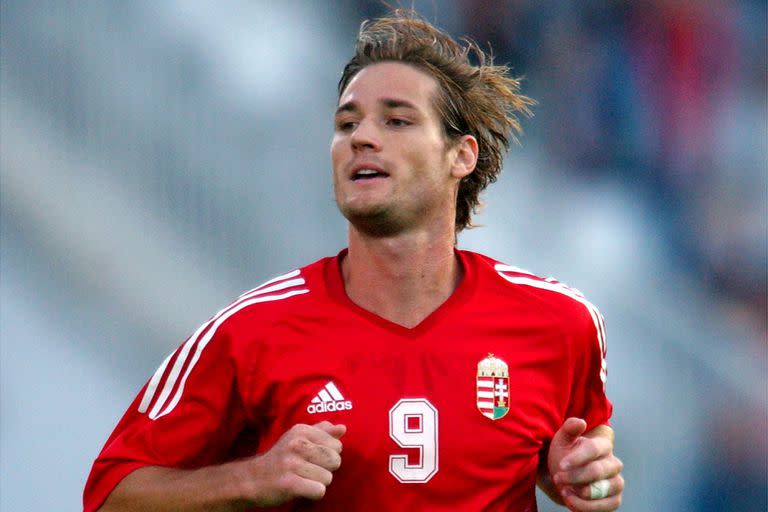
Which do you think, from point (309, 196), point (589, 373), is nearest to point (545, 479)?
point (589, 373)

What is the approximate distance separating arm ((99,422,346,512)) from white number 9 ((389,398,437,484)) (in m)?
0.24

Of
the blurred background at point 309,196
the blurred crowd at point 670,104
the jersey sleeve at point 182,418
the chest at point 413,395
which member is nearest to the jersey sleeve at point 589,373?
the chest at point 413,395

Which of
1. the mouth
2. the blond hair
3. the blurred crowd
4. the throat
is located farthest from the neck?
the blurred crowd

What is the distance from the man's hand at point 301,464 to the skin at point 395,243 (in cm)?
2

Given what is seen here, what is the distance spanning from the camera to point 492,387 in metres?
2.36

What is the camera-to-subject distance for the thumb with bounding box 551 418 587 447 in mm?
2174

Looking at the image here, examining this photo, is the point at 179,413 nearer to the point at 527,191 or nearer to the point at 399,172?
the point at 399,172

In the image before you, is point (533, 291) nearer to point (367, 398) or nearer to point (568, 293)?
point (568, 293)

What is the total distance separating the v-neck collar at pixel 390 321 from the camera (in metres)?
2.39

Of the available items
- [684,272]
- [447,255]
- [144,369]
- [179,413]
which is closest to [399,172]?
Result: [447,255]

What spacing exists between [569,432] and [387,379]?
41cm

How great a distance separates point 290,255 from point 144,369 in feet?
2.60

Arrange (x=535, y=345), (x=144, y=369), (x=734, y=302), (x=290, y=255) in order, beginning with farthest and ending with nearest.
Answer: (x=734, y=302), (x=290, y=255), (x=144, y=369), (x=535, y=345)

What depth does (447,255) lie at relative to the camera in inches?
102
